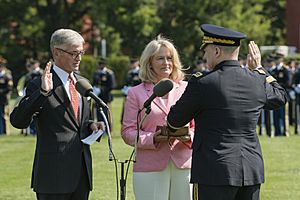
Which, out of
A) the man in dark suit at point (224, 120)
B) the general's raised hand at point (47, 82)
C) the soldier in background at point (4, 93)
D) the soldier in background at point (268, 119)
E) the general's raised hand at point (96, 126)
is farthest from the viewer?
the soldier in background at point (4, 93)

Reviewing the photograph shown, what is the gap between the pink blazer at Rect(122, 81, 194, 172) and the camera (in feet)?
19.9

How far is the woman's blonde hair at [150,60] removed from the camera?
6.20 meters

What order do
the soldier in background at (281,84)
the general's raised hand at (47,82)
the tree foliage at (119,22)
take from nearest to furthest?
the general's raised hand at (47,82) → the soldier in background at (281,84) → the tree foliage at (119,22)

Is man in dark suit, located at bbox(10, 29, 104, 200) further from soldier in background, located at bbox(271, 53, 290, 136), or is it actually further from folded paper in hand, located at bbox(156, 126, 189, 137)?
soldier in background, located at bbox(271, 53, 290, 136)

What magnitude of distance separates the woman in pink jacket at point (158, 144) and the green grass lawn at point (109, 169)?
14.6 ft

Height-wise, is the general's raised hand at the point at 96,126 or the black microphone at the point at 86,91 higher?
the black microphone at the point at 86,91

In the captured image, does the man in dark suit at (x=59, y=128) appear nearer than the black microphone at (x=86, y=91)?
No

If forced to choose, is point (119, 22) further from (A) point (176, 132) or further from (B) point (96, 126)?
(A) point (176, 132)

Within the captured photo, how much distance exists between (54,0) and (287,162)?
3464 centimetres

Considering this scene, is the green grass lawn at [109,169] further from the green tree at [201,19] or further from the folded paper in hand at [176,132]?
the green tree at [201,19]

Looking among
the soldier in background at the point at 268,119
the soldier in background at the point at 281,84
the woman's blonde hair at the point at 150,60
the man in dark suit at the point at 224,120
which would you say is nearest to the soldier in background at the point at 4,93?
the soldier in background at the point at 268,119

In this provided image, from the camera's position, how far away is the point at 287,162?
14.2 m

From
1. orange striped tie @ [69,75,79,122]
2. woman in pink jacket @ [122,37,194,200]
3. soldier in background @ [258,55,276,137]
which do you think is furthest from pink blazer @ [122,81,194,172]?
soldier in background @ [258,55,276,137]

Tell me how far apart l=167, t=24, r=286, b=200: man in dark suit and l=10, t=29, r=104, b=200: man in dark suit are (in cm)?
90
